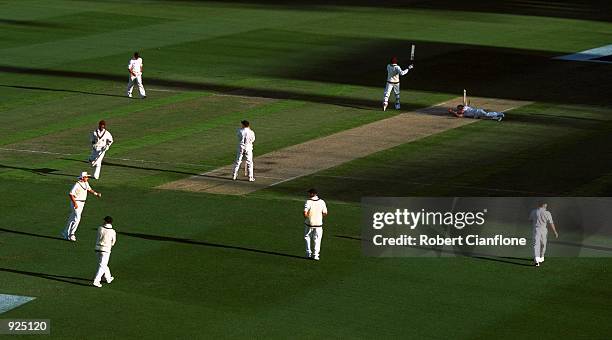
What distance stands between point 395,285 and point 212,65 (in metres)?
33.6

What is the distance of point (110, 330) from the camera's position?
1138 inches

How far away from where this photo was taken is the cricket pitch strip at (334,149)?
4200cm

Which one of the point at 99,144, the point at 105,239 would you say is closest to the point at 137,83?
the point at 99,144

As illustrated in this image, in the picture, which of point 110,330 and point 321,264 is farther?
point 321,264

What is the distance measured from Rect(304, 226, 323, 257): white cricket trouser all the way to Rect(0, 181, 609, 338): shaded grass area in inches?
14.4

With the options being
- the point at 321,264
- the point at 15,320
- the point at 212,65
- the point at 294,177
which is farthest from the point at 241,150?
the point at 212,65

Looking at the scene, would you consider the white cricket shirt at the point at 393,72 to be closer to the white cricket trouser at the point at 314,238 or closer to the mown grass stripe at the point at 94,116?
the mown grass stripe at the point at 94,116

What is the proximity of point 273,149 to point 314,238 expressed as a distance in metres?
13.4

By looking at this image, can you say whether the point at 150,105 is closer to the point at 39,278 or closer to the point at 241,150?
the point at 241,150

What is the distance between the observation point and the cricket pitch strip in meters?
42.0

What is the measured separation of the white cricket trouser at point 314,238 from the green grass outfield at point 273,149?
34 centimetres

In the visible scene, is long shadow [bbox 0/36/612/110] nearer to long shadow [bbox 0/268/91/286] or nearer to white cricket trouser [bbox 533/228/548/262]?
white cricket trouser [bbox 533/228/548/262]

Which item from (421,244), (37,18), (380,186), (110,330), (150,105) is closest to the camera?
(110,330)

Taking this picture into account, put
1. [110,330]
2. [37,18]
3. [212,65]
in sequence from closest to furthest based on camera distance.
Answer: [110,330]
[212,65]
[37,18]
